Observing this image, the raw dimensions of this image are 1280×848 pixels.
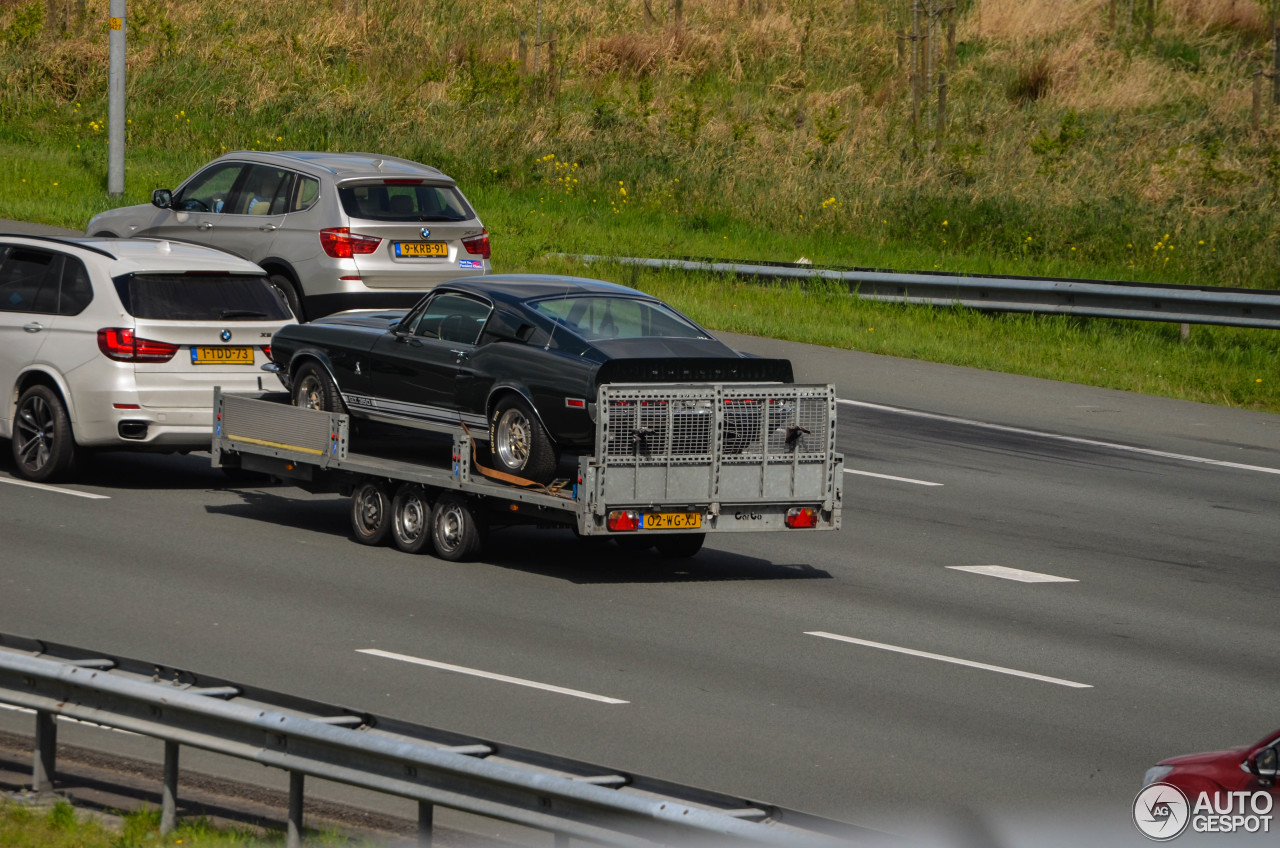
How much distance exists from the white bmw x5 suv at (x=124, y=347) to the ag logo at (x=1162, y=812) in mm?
9022

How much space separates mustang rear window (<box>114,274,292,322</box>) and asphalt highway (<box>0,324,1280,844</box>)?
55.0 inches

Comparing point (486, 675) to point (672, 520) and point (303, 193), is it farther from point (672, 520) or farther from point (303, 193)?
point (303, 193)

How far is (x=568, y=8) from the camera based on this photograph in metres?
49.7

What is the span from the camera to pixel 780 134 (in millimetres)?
34312

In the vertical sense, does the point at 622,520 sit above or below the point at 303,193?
below

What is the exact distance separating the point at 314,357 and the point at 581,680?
188 inches

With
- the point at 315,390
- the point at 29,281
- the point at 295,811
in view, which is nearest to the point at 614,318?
the point at 315,390

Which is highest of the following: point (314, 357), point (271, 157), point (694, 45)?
point (694, 45)

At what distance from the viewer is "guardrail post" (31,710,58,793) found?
659 cm

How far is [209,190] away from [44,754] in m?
14.1

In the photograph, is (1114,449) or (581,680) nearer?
(581,680)

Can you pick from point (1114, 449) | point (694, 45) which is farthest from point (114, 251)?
point (694, 45)

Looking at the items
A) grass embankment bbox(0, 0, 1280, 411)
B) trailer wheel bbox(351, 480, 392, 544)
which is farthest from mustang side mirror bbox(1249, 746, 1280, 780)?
grass embankment bbox(0, 0, 1280, 411)

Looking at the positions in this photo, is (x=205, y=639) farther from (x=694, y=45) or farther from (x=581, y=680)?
(x=694, y=45)
